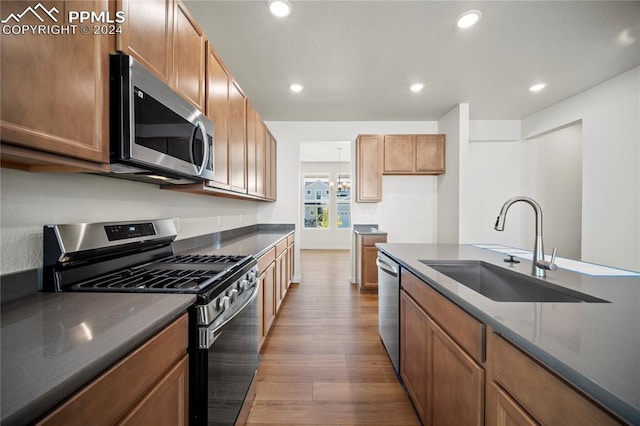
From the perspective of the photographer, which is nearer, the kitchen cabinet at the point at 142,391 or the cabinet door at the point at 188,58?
the kitchen cabinet at the point at 142,391

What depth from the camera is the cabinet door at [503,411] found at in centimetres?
68

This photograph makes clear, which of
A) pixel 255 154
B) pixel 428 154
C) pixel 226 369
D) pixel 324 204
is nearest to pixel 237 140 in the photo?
pixel 255 154

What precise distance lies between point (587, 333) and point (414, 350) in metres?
1.00

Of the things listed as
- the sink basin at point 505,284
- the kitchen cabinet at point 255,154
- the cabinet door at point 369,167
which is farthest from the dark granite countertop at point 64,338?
the cabinet door at point 369,167

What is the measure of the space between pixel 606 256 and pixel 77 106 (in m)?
4.97

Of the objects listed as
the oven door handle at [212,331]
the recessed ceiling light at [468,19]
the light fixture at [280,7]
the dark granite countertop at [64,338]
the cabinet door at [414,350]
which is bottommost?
the cabinet door at [414,350]

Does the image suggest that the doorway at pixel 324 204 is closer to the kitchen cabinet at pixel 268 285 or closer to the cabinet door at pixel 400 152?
the cabinet door at pixel 400 152

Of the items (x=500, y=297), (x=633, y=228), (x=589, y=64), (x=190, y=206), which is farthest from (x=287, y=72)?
(x=633, y=228)

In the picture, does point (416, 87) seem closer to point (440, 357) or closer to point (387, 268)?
point (387, 268)

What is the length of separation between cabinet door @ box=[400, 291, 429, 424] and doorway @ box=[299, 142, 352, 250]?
21.5ft

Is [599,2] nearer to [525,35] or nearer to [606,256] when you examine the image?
[525,35]

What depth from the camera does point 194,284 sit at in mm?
1060

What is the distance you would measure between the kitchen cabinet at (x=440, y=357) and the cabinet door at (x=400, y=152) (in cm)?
289

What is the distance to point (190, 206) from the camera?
2.21m
